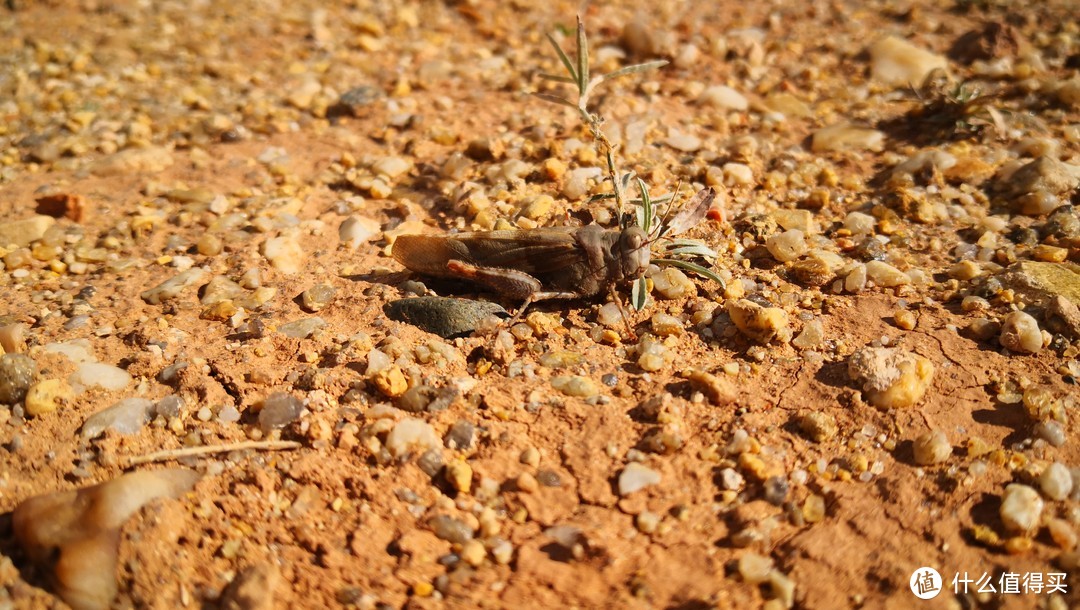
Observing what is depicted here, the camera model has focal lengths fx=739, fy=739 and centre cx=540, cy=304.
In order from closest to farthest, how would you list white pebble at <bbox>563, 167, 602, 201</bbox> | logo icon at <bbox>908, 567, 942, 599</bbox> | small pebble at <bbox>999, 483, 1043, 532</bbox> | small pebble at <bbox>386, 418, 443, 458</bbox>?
logo icon at <bbox>908, 567, 942, 599</bbox>, small pebble at <bbox>999, 483, 1043, 532</bbox>, small pebble at <bbox>386, 418, 443, 458</bbox>, white pebble at <bbox>563, 167, 602, 201</bbox>

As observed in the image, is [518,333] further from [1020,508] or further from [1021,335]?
[1021,335]

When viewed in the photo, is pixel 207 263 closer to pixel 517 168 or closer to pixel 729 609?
pixel 517 168

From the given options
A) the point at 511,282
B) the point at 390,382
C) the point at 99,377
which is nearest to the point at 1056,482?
the point at 511,282

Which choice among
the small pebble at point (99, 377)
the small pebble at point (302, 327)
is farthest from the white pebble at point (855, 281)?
the small pebble at point (99, 377)

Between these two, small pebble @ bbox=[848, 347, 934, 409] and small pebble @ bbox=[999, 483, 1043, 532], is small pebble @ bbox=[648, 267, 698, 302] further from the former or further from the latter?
small pebble @ bbox=[999, 483, 1043, 532]

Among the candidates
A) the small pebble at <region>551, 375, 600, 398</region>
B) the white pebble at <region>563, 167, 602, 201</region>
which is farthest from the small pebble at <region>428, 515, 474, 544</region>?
the white pebble at <region>563, 167, 602, 201</region>

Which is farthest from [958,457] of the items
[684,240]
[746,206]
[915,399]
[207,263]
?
[207,263]
